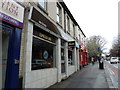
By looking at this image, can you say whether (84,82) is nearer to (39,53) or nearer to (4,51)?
(39,53)

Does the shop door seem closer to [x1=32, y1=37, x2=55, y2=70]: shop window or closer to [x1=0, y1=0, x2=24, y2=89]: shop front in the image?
[x1=0, y1=0, x2=24, y2=89]: shop front

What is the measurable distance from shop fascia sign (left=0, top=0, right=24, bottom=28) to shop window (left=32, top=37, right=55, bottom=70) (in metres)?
1.52

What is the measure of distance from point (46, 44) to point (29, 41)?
2.15 metres

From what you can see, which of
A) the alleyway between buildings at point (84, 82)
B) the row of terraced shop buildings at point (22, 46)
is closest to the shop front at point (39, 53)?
the row of terraced shop buildings at point (22, 46)

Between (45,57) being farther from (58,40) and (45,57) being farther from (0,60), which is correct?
(0,60)

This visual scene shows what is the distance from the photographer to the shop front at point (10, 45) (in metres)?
4.18

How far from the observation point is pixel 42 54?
675 cm

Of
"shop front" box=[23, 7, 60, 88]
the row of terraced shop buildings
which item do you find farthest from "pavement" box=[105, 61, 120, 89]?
the row of terraced shop buildings

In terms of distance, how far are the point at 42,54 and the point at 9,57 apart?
2591 millimetres

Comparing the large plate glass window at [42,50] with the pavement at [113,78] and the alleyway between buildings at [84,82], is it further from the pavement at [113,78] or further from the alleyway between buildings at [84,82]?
the pavement at [113,78]

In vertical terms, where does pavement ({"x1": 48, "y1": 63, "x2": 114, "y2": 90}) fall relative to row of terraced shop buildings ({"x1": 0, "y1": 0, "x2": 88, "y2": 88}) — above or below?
below

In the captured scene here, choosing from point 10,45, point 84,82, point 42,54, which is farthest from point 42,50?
point 84,82

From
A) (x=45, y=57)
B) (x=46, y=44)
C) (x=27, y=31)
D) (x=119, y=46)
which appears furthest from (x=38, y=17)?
(x=119, y=46)

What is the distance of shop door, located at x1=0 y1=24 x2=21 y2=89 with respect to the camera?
4266 millimetres
